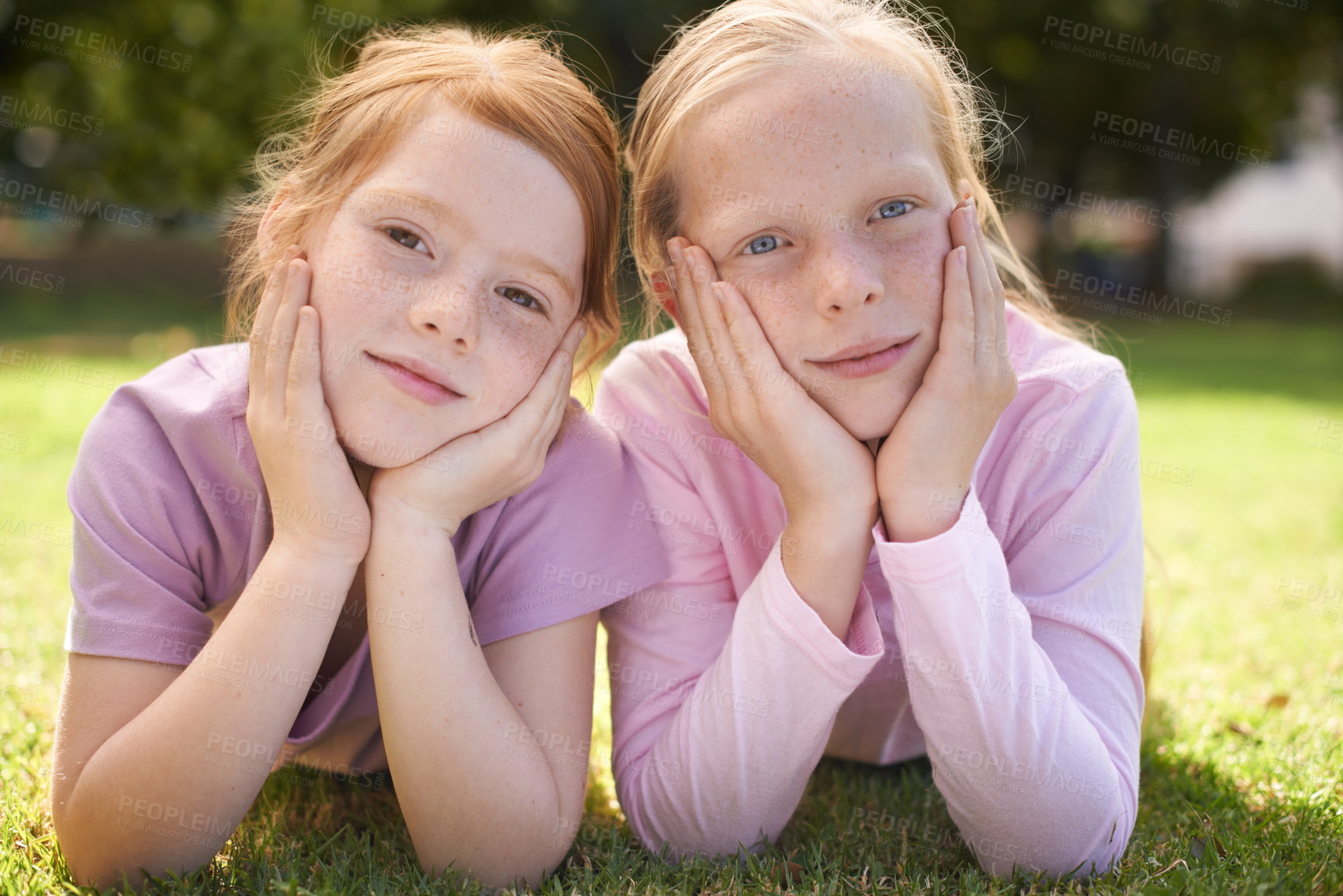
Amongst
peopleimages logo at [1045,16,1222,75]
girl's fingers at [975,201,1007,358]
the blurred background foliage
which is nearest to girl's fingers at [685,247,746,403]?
girl's fingers at [975,201,1007,358]

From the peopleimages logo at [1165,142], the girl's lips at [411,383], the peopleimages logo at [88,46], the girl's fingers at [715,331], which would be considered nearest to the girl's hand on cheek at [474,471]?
the girl's lips at [411,383]

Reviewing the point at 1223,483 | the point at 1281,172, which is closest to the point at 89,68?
the point at 1223,483

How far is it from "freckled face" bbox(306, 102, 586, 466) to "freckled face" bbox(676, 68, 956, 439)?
0.42m

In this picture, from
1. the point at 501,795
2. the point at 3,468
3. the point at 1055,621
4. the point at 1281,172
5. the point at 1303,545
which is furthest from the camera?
the point at 1281,172

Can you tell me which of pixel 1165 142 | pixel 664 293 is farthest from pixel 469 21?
pixel 664 293

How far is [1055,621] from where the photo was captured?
2221mm

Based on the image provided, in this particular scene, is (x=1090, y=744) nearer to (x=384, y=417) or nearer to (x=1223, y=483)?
(x=384, y=417)

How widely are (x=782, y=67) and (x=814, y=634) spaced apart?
1202 millimetres

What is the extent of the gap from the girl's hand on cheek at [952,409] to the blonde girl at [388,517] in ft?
1.98

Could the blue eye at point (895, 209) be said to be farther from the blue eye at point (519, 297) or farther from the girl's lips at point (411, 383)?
the girl's lips at point (411, 383)

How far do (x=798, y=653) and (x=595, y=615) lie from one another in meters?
0.45

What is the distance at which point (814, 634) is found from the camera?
2.04m

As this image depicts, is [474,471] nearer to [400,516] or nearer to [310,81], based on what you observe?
[400,516]

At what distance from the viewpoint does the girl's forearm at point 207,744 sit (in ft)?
6.14
